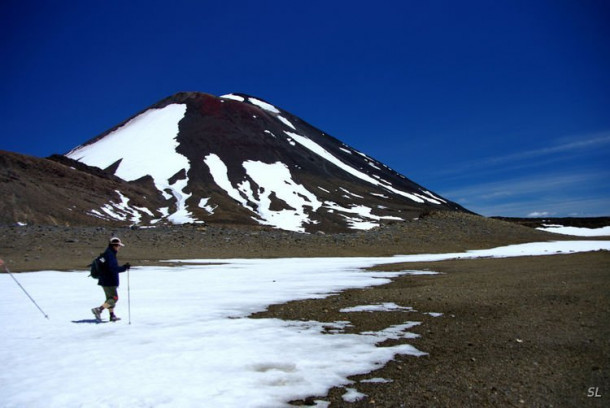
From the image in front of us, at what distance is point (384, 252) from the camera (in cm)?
4209

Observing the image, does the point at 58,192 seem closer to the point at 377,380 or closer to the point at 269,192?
the point at 269,192

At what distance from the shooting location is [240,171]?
4980 inches

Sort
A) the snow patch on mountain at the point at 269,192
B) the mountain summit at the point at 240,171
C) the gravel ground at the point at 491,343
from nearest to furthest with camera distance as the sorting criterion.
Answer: the gravel ground at the point at 491,343
the mountain summit at the point at 240,171
the snow patch on mountain at the point at 269,192

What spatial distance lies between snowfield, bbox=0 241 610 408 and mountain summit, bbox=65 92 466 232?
67919mm

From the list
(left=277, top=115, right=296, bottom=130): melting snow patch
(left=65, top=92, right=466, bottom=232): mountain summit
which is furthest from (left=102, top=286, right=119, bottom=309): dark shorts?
(left=277, top=115, right=296, bottom=130): melting snow patch

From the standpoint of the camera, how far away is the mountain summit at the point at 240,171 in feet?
310

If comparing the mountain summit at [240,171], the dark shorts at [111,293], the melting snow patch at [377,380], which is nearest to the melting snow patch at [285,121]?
the mountain summit at [240,171]

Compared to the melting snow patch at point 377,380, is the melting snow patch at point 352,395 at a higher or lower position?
lower

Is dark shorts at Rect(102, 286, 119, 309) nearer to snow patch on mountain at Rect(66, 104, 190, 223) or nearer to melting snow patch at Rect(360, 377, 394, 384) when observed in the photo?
melting snow patch at Rect(360, 377, 394, 384)

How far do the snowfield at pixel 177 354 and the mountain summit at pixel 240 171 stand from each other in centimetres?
6792

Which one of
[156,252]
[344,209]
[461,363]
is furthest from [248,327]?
[344,209]

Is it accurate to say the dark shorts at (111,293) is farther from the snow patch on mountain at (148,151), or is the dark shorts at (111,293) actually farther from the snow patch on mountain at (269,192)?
the snow patch on mountain at (148,151)

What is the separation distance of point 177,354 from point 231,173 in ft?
389

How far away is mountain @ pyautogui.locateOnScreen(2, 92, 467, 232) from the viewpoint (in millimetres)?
92312
